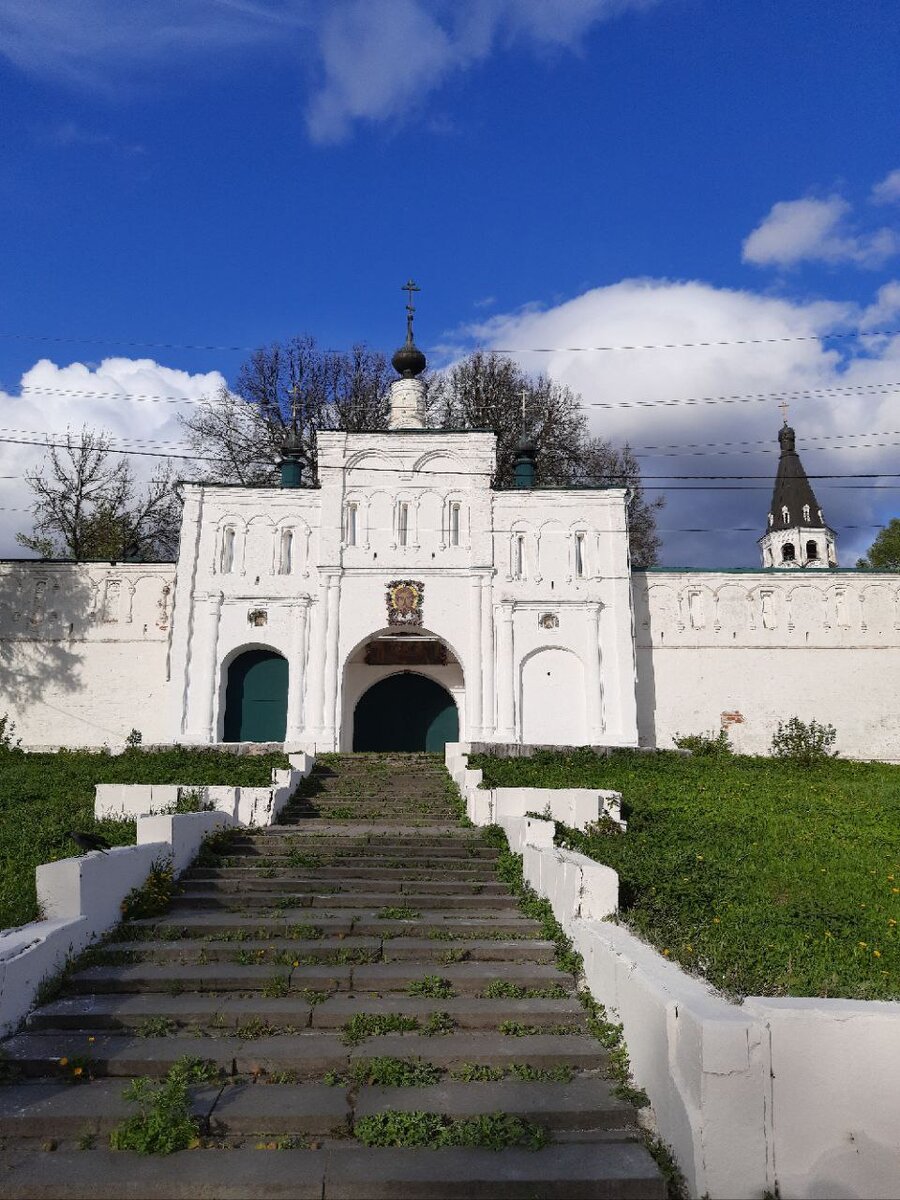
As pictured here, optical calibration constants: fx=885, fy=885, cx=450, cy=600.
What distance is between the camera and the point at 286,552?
2300cm

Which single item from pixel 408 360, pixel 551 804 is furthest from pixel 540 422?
pixel 551 804

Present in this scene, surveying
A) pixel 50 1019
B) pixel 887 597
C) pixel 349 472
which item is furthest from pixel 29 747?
pixel 887 597

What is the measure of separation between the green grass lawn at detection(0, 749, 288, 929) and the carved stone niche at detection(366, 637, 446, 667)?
578 centimetres

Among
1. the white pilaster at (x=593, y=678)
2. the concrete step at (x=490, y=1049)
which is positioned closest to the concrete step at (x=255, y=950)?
the concrete step at (x=490, y=1049)

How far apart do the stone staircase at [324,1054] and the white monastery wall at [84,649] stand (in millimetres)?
14685

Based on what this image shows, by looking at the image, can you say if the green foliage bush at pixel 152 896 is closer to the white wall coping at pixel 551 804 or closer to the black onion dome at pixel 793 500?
the white wall coping at pixel 551 804

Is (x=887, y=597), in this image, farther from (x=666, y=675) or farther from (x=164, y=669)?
(x=164, y=669)

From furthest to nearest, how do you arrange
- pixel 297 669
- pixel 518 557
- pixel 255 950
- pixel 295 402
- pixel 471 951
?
pixel 295 402, pixel 518 557, pixel 297 669, pixel 471 951, pixel 255 950

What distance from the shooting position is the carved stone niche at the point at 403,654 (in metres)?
23.7

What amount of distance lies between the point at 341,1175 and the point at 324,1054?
1206 millimetres

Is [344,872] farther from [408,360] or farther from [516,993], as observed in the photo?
[408,360]

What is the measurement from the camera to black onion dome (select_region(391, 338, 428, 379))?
26875mm

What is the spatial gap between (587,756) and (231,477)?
17.9 meters

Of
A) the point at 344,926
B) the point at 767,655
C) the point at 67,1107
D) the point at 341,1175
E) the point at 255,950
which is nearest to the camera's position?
the point at 341,1175
